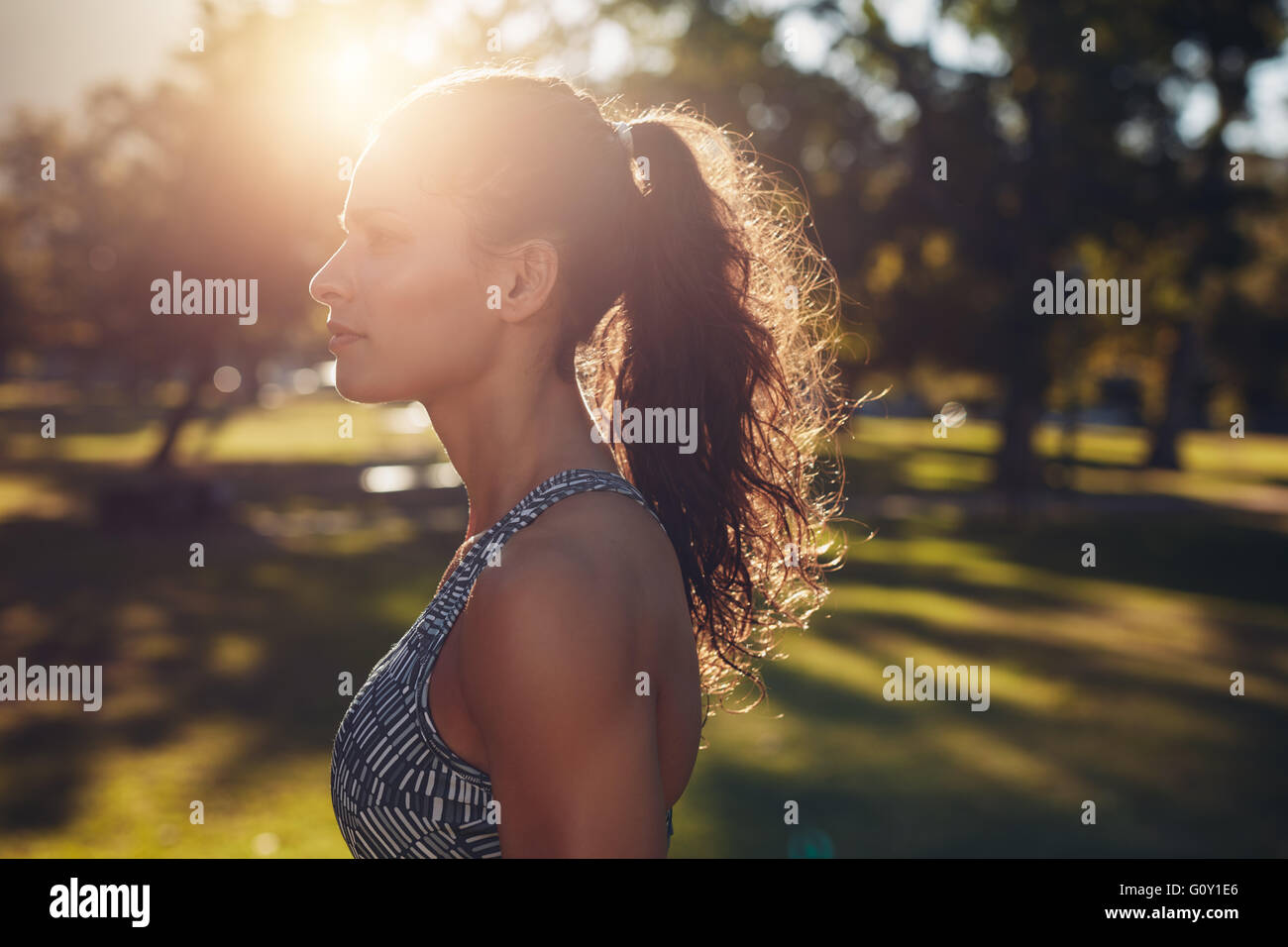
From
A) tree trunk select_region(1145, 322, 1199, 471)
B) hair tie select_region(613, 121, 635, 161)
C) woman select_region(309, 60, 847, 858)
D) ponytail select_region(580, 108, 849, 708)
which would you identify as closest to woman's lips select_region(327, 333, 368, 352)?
woman select_region(309, 60, 847, 858)

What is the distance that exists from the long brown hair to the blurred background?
0.70 metres

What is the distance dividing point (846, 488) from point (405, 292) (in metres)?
24.1

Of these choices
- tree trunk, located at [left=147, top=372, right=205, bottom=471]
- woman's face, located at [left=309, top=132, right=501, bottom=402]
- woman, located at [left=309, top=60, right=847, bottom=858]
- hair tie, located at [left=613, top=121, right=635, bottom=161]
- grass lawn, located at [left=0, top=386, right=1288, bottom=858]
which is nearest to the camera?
woman, located at [left=309, top=60, right=847, bottom=858]

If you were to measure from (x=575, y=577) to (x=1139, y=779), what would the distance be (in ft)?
26.8

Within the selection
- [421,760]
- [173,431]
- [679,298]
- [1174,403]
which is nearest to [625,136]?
[679,298]

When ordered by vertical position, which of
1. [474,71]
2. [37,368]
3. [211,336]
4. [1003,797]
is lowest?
[1003,797]

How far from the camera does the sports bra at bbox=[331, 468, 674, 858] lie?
6.31 ft

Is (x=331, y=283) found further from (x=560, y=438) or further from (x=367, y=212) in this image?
(x=560, y=438)

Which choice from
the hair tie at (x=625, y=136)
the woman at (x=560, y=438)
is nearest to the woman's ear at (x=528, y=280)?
the woman at (x=560, y=438)

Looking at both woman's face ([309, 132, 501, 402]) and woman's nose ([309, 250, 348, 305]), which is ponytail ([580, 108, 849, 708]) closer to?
woman's face ([309, 132, 501, 402])

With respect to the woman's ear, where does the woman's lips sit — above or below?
below
